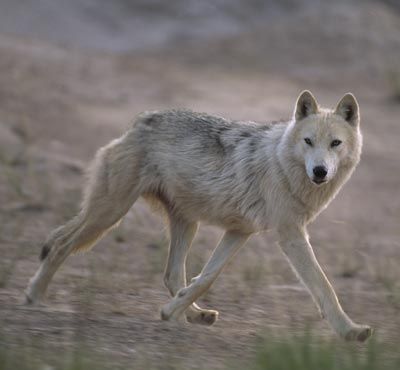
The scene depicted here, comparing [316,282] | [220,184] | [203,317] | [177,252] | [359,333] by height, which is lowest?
[203,317]

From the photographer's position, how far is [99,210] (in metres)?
7.02

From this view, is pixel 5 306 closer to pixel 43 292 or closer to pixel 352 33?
pixel 43 292

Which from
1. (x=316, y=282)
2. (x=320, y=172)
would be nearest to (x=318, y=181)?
(x=320, y=172)

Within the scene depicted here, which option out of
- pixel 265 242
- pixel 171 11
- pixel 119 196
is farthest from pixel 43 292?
pixel 171 11

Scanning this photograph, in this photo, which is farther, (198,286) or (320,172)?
(198,286)

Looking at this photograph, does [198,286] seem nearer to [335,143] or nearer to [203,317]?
[203,317]

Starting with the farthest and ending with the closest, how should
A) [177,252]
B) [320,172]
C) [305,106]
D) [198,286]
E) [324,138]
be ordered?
[177,252] → [305,106] → [198,286] → [324,138] → [320,172]

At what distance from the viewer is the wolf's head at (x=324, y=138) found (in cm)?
618

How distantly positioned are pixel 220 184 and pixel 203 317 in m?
1.01

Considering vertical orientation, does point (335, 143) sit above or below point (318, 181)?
above

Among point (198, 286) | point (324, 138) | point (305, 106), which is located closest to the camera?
point (324, 138)

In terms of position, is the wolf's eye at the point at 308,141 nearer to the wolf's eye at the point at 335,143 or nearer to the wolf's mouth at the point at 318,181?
the wolf's eye at the point at 335,143

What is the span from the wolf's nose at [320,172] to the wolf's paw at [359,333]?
1.03 m

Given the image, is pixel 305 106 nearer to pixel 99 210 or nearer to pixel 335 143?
pixel 335 143
